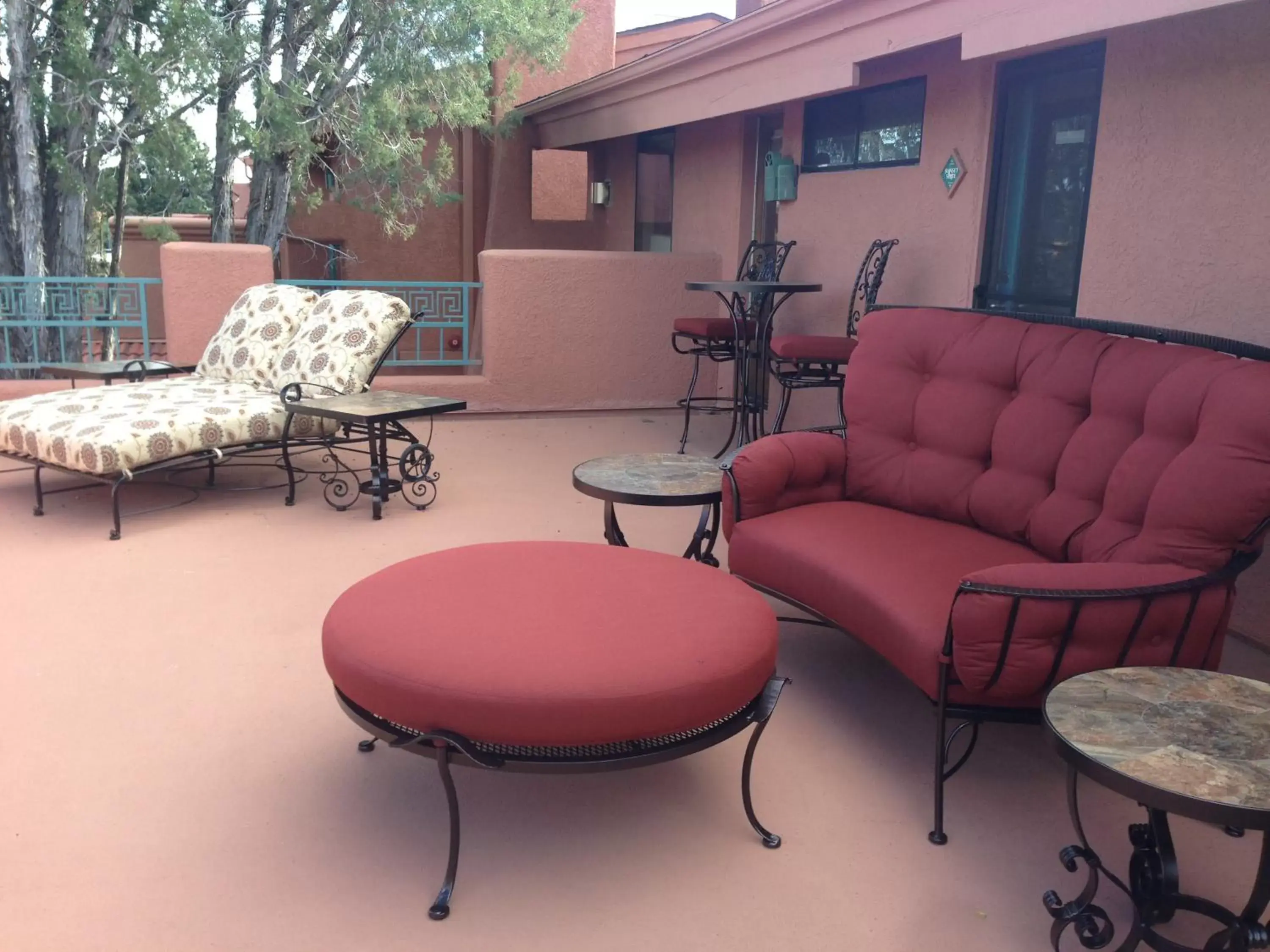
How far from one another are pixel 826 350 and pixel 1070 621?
3.47 m

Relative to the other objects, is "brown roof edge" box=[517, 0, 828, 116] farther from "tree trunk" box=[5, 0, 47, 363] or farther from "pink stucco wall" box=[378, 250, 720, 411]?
"tree trunk" box=[5, 0, 47, 363]

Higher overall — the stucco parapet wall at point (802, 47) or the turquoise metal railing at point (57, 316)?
the stucco parapet wall at point (802, 47)

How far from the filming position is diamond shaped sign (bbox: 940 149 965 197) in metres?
5.29

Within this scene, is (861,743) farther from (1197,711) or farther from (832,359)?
(832,359)

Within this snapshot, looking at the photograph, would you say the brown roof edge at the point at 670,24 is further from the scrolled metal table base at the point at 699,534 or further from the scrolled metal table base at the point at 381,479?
the scrolled metal table base at the point at 699,534

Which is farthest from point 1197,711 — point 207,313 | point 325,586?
point 207,313

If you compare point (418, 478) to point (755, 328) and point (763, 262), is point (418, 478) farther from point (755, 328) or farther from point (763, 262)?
point (763, 262)

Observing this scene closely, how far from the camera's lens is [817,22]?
5.66 metres

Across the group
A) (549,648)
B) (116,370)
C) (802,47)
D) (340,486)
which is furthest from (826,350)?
(116,370)

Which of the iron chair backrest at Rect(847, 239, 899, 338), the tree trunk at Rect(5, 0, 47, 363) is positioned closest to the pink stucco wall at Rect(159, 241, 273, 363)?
the tree trunk at Rect(5, 0, 47, 363)

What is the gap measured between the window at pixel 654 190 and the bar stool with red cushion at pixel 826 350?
11.7ft

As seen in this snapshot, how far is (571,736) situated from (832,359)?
3.81 meters

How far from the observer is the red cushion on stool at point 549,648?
193 centimetres

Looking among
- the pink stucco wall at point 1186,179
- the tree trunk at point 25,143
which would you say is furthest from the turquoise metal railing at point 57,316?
the pink stucco wall at point 1186,179
